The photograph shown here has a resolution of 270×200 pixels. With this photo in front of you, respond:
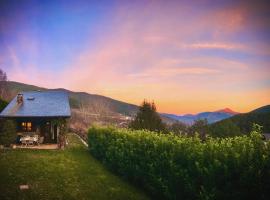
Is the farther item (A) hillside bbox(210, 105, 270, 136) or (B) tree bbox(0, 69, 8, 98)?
(B) tree bbox(0, 69, 8, 98)

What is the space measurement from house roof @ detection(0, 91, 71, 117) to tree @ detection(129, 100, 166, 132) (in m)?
15.6

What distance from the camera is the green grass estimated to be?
12.0 meters

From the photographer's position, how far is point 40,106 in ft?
101

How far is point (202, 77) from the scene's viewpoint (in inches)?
1497

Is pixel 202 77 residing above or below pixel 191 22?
below

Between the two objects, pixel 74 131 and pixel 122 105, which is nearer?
pixel 74 131

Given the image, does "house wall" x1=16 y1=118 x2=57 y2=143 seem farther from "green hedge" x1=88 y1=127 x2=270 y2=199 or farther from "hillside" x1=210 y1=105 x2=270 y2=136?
"hillside" x1=210 y1=105 x2=270 y2=136

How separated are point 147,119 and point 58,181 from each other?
32541 mm

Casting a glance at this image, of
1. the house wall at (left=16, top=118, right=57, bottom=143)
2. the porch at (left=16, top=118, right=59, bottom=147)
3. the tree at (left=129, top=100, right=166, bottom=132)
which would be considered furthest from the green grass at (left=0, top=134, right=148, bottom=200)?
the tree at (left=129, top=100, right=166, bottom=132)

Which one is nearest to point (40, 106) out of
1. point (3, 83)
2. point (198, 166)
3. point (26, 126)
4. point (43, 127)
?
point (43, 127)

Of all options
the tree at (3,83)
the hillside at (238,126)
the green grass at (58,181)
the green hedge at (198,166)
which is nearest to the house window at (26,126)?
the green grass at (58,181)

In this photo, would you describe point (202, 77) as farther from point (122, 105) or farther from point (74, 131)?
point (122, 105)

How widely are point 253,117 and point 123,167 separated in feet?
350

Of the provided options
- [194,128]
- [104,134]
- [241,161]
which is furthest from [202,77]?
[194,128]
